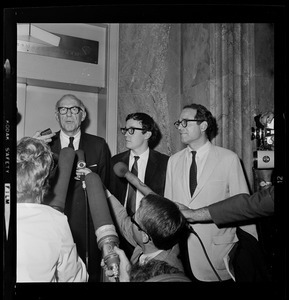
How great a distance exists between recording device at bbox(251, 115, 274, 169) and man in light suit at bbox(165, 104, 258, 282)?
8cm

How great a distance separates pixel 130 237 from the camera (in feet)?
5.20

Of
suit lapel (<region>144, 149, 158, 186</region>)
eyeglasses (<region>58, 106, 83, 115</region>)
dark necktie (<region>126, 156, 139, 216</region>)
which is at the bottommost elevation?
dark necktie (<region>126, 156, 139, 216</region>)

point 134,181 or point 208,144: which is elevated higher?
point 208,144

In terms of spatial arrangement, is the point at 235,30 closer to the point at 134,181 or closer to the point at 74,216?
the point at 134,181

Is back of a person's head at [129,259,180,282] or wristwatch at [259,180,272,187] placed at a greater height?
wristwatch at [259,180,272,187]

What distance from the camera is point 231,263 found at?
1595mm

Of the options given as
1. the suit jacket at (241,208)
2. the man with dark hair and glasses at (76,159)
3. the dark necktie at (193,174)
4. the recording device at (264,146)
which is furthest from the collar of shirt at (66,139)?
the recording device at (264,146)

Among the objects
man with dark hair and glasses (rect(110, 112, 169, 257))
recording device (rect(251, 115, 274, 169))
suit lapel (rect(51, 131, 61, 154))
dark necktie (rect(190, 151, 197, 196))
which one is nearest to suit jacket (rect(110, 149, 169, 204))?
man with dark hair and glasses (rect(110, 112, 169, 257))

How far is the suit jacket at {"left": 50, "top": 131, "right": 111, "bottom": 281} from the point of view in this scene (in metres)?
1.56

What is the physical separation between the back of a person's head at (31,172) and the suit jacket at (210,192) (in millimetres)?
460

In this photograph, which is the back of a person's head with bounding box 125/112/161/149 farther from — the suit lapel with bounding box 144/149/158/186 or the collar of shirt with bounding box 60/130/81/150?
the collar of shirt with bounding box 60/130/81/150

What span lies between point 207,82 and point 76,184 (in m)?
0.64

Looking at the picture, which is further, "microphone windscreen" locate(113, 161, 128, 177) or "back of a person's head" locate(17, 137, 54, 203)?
"microphone windscreen" locate(113, 161, 128, 177)
